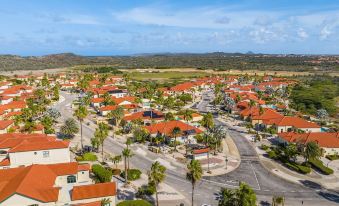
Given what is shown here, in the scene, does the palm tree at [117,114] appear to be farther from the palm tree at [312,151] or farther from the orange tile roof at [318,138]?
the palm tree at [312,151]

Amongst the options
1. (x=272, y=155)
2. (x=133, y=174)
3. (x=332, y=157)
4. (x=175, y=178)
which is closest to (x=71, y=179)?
(x=133, y=174)

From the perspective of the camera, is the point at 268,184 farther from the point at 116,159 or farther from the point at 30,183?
the point at 30,183

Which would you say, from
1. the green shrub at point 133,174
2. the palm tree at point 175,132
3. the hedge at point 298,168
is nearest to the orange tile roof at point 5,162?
the green shrub at point 133,174

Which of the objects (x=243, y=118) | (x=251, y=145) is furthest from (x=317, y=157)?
(x=243, y=118)

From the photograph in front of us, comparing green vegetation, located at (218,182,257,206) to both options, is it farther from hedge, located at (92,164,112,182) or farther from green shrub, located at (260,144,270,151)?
green shrub, located at (260,144,270,151)

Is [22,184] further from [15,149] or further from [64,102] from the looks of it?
[64,102]

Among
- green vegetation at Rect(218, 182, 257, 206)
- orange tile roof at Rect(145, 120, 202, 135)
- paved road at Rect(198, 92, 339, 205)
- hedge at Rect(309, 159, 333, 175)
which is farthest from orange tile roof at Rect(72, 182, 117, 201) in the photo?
hedge at Rect(309, 159, 333, 175)
